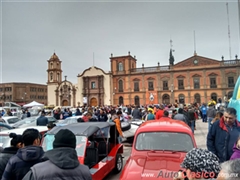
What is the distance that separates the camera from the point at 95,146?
6.23 meters

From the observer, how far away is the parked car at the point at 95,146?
16.8ft

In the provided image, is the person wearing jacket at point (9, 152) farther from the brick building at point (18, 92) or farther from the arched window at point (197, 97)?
the brick building at point (18, 92)

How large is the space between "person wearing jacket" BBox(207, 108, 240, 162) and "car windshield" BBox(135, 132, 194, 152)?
67 cm

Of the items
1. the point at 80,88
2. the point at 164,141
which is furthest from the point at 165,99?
the point at 164,141

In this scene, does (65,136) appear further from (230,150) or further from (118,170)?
(118,170)

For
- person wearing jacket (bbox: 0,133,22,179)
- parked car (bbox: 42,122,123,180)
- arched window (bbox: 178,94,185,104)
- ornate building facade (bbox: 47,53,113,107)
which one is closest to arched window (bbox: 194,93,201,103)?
arched window (bbox: 178,94,185,104)

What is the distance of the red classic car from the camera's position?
387 cm

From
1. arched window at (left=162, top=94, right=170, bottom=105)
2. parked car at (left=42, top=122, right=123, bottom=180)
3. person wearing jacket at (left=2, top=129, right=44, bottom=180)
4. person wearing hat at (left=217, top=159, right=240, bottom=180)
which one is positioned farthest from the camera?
arched window at (left=162, top=94, right=170, bottom=105)

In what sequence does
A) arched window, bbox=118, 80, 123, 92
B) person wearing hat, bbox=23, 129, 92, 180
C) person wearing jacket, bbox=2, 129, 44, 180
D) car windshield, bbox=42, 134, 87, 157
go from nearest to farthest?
1. person wearing hat, bbox=23, 129, 92, 180
2. person wearing jacket, bbox=2, 129, 44, 180
3. car windshield, bbox=42, 134, 87, 157
4. arched window, bbox=118, 80, 123, 92

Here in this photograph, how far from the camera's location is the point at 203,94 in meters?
44.8

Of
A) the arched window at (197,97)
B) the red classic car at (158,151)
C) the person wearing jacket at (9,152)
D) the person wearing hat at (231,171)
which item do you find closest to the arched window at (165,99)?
the arched window at (197,97)

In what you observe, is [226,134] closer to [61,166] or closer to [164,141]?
[164,141]

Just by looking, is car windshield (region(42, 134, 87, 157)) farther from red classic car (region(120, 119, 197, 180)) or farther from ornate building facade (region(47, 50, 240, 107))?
ornate building facade (region(47, 50, 240, 107))

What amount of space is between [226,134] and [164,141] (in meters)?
1.40
